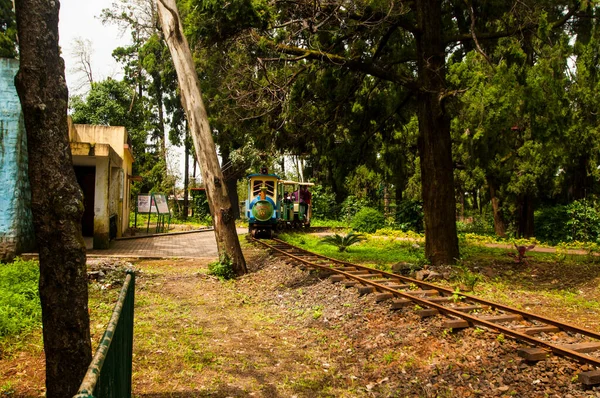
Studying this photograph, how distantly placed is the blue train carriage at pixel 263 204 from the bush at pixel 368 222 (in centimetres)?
666

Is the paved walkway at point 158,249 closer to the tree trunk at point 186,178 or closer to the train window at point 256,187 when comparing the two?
the train window at point 256,187

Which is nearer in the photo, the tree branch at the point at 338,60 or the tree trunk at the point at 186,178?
the tree branch at the point at 338,60

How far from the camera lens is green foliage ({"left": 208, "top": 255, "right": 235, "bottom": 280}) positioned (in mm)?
11090

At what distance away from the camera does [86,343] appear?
134 inches

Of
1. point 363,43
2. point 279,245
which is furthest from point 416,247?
point 363,43

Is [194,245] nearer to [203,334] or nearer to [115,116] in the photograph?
[203,334]

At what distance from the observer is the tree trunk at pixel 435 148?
11750mm

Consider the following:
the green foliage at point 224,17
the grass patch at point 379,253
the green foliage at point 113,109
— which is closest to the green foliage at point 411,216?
the grass patch at point 379,253

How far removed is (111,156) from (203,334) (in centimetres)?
1029

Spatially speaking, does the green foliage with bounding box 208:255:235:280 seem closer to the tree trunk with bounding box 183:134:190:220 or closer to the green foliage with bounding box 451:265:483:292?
the green foliage with bounding box 451:265:483:292

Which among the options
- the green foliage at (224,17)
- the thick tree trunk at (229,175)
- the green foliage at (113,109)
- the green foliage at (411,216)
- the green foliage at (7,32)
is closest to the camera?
the green foliage at (224,17)

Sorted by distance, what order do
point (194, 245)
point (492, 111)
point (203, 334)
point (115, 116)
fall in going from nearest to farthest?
point (203, 334)
point (492, 111)
point (194, 245)
point (115, 116)

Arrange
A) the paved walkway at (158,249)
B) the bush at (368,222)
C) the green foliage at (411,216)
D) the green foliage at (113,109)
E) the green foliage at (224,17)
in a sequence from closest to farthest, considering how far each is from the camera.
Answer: the green foliage at (224,17)
the paved walkway at (158,249)
the green foliage at (411,216)
the bush at (368,222)
the green foliage at (113,109)

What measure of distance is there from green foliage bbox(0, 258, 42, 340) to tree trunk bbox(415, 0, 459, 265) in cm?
839
